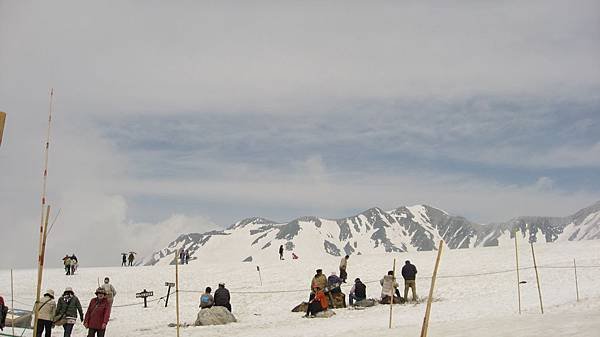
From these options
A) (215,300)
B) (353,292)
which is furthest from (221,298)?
(353,292)

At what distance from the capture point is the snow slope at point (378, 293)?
15.7 m

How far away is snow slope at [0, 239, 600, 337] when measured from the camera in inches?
617

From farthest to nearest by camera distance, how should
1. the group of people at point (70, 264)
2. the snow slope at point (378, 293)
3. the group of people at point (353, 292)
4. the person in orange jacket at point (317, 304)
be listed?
the group of people at point (70, 264), the group of people at point (353, 292), the person in orange jacket at point (317, 304), the snow slope at point (378, 293)

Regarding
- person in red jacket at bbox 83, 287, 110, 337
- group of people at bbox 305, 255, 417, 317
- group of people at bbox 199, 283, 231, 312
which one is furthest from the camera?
group of people at bbox 199, 283, 231, 312

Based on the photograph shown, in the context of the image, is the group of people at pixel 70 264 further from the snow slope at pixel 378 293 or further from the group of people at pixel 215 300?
the group of people at pixel 215 300

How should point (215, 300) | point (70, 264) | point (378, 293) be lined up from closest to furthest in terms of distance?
point (215, 300) < point (378, 293) < point (70, 264)

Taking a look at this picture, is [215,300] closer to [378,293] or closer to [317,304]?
[317,304]

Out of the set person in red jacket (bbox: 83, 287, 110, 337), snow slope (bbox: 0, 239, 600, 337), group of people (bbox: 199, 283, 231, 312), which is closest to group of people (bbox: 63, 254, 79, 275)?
snow slope (bbox: 0, 239, 600, 337)

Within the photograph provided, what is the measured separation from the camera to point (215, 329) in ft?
69.7

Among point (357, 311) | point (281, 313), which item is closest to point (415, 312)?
→ point (357, 311)

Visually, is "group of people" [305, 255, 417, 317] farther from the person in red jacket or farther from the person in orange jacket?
the person in red jacket

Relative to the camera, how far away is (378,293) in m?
29.6

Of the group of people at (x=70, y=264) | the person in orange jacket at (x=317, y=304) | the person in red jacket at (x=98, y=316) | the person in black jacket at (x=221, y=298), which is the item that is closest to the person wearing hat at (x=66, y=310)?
the person in red jacket at (x=98, y=316)

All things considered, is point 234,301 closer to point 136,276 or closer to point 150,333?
point 150,333
